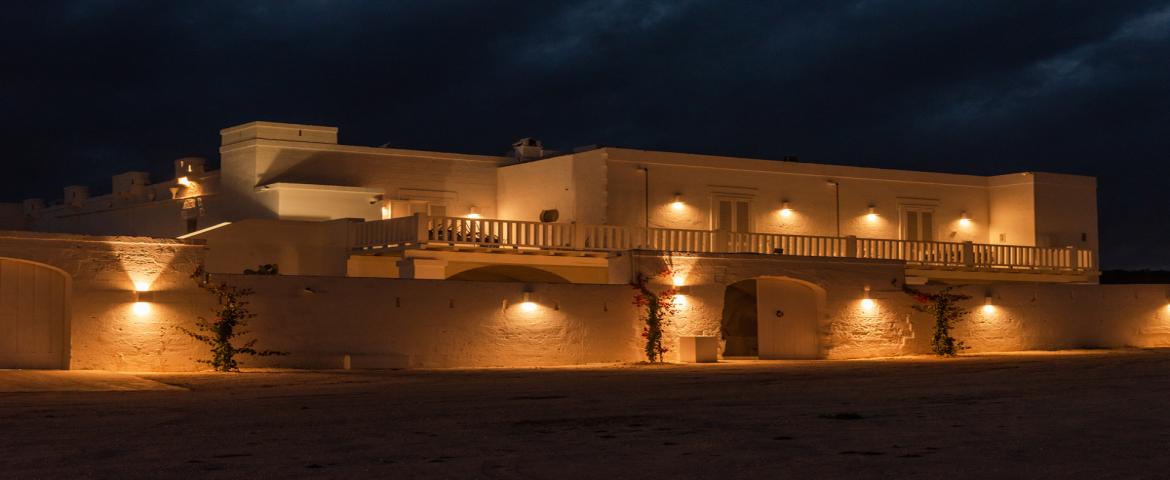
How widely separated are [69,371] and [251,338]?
9.23 ft

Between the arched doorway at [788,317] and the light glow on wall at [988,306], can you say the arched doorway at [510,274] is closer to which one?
the arched doorway at [788,317]

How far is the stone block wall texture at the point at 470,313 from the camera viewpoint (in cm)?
2158

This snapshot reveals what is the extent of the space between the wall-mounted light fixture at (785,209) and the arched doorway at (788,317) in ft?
25.0

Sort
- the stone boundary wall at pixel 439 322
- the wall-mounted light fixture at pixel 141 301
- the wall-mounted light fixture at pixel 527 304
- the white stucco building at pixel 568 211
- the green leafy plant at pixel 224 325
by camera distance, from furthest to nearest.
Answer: the white stucco building at pixel 568 211
the wall-mounted light fixture at pixel 527 304
the stone boundary wall at pixel 439 322
the green leafy plant at pixel 224 325
the wall-mounted light fixture at pixel 141 301

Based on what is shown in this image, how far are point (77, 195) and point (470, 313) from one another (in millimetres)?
22743

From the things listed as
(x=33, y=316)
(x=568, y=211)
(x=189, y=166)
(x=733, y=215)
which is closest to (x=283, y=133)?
(x=189, y=166)

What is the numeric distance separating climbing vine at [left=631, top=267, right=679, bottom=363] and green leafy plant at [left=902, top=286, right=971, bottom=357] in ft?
20.0

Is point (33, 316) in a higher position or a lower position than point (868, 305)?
lower

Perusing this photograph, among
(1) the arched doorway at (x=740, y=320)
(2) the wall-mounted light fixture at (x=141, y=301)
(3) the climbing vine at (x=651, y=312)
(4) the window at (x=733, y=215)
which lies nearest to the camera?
(2) the wall-mounted light fixture at (x=141, y=301)

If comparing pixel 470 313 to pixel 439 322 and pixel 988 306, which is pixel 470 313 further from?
pixel 988 306

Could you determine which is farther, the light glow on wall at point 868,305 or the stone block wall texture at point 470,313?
the light glow on wall at point 868,305

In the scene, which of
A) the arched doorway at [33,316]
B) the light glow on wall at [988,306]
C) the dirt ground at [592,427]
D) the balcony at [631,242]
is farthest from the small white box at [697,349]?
the arched doorway at [33,316]

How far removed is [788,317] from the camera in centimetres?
2925

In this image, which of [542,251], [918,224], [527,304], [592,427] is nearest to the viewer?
[592,427]
